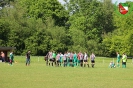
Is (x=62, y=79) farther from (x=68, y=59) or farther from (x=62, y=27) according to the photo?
(x=62, y=27)

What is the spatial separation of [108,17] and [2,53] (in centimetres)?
5991

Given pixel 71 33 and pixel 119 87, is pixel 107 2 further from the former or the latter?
pixel 119 87

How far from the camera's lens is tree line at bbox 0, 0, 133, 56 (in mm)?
89562

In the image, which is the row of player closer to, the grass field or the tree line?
the grass field

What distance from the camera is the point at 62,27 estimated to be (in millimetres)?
97438

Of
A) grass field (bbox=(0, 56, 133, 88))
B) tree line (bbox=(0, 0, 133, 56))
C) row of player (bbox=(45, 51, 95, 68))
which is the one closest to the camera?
grass field (bbox=(0, 56, 133, 88))

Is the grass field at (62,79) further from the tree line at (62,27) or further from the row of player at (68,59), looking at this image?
the tree line at (62,27)

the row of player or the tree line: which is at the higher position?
the tree line

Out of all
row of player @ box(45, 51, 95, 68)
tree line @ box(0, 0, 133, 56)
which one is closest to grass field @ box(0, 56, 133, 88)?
row of player @ box(45, 51, 95, 68)

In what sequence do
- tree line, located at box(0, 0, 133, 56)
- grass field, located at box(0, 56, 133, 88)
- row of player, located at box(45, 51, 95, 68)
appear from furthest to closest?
tree line, located at box(0, 0, 133, 56)
row of player, located at box(45, 51, 95, 68)
grass field, located at box(0, 56, 133, 88)

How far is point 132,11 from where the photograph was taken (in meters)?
93.9

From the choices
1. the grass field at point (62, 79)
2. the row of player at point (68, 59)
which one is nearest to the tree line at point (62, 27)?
the row of player at point (68, 59)

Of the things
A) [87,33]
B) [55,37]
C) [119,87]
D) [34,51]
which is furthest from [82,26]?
[119,87]

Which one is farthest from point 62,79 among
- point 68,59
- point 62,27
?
point 62,27
